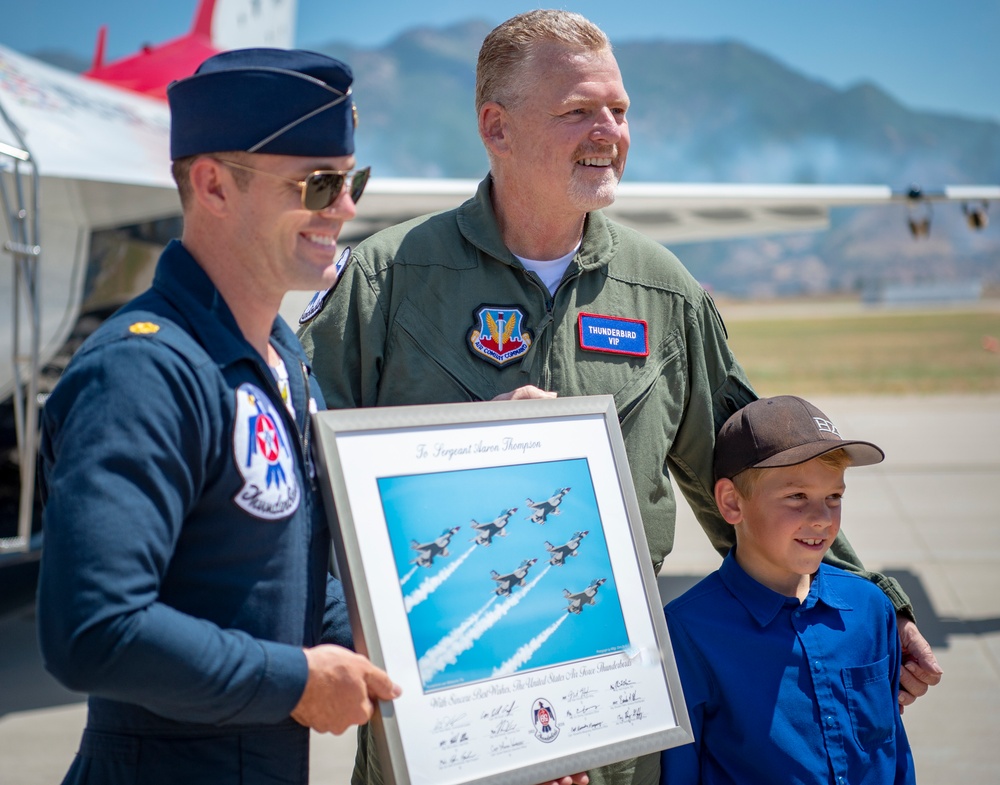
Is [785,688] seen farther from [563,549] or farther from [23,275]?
[23,275]

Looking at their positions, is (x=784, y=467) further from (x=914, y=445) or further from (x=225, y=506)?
(x=914, y=445)

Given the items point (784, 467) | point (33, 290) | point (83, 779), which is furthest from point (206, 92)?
point (33, 290)

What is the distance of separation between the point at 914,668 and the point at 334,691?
147cm

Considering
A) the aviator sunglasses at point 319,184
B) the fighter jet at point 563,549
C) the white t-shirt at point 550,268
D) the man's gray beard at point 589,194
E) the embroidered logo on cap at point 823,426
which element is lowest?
the fighter jet at point 563,549

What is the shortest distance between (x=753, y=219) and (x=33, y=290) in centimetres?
839

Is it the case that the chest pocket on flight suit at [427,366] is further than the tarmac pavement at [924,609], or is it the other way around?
the tarmac pavement at [924,609]

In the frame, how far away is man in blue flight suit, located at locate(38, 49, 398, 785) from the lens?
4.03 ft

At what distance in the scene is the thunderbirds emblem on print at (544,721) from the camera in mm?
1591

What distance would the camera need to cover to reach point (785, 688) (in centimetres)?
209

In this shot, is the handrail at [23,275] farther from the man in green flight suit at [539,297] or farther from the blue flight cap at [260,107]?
the blue flight cap at [260,107]

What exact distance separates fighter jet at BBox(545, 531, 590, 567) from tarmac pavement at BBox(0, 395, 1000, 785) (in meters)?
2.96

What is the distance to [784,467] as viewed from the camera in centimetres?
223

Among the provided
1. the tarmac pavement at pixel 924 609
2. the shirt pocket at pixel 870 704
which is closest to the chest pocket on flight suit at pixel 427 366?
the shirt pocket at pixel 870 704

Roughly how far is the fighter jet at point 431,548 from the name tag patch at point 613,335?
774 mm
